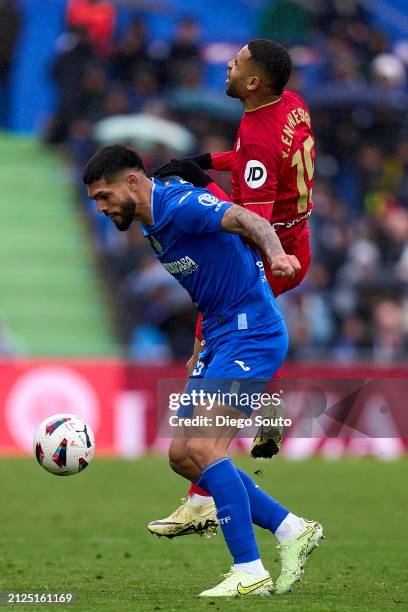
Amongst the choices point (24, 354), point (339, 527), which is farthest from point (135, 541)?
point (24, 354)

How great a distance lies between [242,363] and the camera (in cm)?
662

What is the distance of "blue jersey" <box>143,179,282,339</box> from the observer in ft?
21.5

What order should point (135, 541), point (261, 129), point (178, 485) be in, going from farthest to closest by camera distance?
point (178, 485), point (135, 541), point (261, 129)

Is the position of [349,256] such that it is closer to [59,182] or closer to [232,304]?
[59,182]

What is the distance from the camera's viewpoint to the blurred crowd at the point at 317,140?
18.0 meters

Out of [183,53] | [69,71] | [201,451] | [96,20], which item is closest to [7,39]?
[69,71]

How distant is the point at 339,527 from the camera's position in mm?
11070

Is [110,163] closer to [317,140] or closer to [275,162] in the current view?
[275,162]

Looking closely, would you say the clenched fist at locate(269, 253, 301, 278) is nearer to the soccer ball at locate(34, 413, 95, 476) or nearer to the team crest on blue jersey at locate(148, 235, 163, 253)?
the team crest on blue jersey at locate(148, 235, 163, 253)

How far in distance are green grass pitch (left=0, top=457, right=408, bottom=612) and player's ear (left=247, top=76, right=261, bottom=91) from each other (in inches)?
114

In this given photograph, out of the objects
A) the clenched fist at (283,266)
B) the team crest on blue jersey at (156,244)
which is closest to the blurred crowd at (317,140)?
the team crest on blue jersey at (156,244)

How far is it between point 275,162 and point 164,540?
14.0ft

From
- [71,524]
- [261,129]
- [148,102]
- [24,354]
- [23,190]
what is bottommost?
[71,524]

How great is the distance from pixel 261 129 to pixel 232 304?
1204mm
